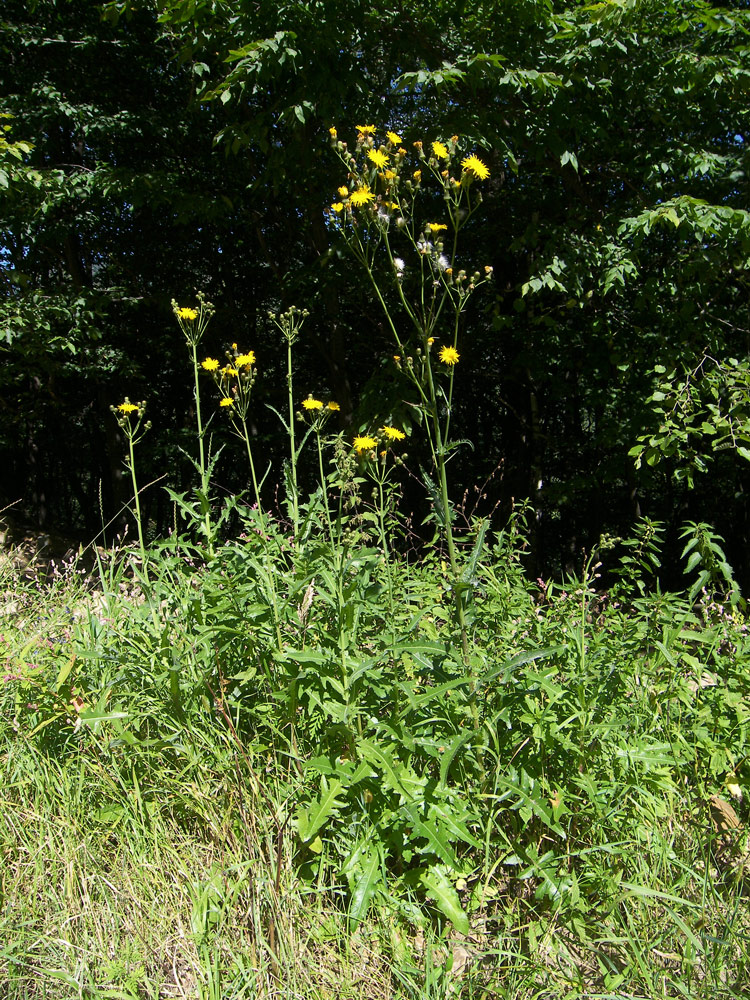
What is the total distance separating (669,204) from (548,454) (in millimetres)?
4510

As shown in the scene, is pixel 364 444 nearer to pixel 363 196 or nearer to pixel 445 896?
pixel 363 196

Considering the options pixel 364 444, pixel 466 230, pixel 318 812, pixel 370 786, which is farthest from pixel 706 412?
pixel 466 230

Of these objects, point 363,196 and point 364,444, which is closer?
point 363,196

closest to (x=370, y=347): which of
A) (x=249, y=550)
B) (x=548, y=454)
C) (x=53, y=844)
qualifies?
(x=548, y=454)

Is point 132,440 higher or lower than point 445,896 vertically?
higher

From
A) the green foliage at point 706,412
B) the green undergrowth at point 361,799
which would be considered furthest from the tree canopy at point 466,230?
the green undergrowth at point 361,799


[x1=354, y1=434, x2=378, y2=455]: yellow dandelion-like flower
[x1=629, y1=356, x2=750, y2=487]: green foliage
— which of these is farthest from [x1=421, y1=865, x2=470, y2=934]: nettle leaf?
[x1=629, y1=356, x2=750, y2=487]: green foliage

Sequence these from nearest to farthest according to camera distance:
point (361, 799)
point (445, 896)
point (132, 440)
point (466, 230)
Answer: point (445, 896)
point (361, 799)
point (132, 440)
point (466, 230)

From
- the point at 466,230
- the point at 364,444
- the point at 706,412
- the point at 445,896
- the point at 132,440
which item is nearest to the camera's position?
the point at 445,896

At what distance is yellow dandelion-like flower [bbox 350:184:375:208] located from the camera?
1709mm

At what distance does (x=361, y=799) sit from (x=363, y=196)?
1.48 meters

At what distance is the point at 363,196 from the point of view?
1728 mm

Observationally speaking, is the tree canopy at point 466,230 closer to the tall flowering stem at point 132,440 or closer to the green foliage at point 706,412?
the green foliage at point 706,412

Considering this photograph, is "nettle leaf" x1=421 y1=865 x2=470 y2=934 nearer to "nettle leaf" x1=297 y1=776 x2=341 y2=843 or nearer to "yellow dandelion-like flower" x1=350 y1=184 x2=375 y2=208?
"nettle leaf" x1=297 y1=776 x2=341 y2=843
